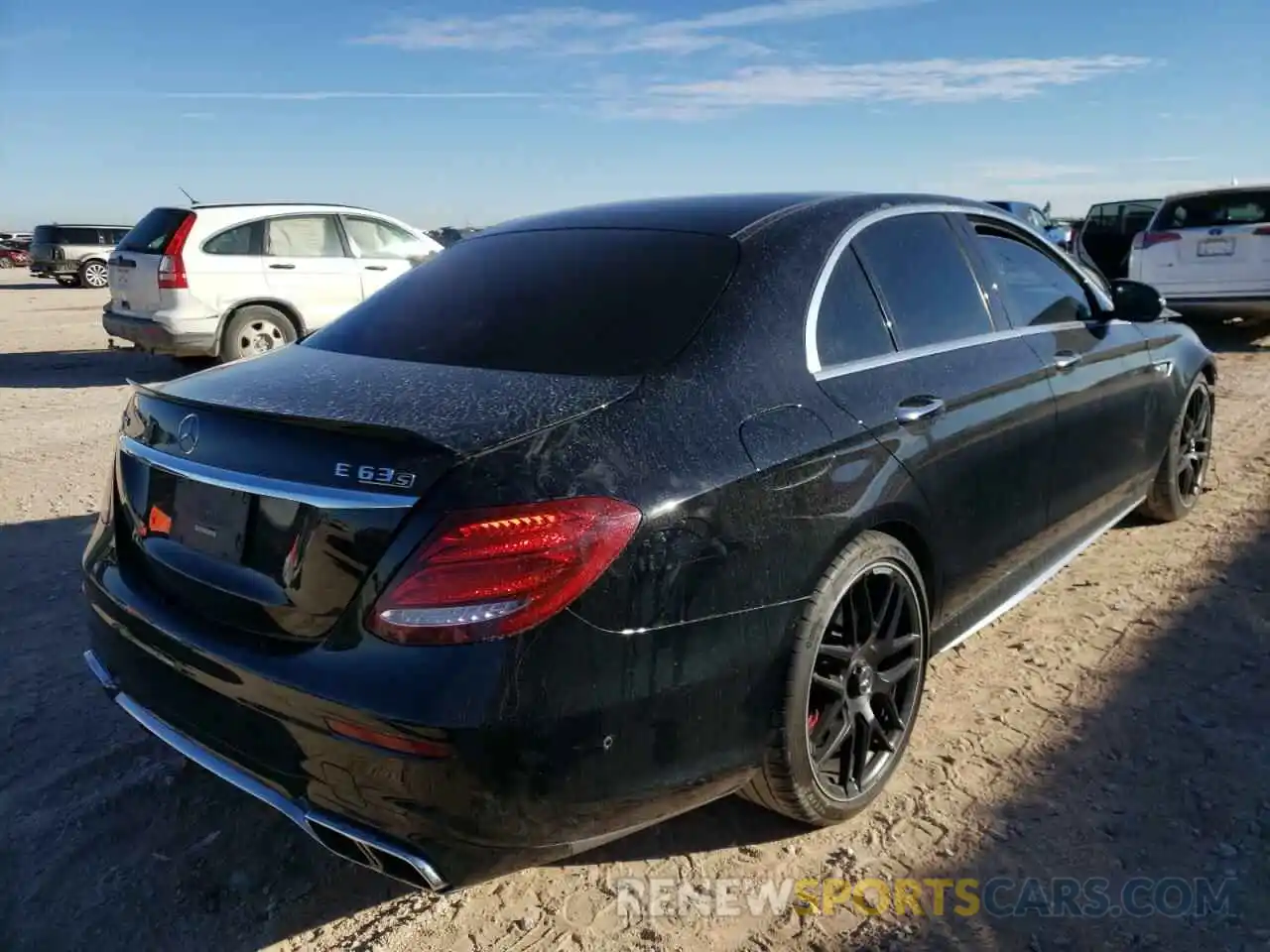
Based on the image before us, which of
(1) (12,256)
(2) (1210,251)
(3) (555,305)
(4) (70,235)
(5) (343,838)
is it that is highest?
(4) (70,235)

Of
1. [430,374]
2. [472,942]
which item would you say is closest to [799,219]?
[430,374]

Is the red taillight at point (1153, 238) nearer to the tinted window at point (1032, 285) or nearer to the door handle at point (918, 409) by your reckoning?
the tinted window at point (1032, 285)

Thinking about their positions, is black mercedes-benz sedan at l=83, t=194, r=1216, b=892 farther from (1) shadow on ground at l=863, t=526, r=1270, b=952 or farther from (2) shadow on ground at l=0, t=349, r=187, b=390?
(2) shadow on ground at l=0, t=349, r=187, b=390

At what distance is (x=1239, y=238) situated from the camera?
392 inches

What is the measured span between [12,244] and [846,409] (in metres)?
50.9

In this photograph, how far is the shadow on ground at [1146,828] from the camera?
223cm

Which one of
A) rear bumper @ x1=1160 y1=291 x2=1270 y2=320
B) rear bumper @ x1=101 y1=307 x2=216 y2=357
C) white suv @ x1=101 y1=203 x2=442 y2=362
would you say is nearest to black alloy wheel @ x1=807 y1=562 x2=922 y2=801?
white suv @ x1=101 y1=203 x2=442 y2=362

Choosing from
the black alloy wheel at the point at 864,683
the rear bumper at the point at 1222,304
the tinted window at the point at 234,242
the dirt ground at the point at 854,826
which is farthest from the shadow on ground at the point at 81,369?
the rear bumper at the point at 1222,304

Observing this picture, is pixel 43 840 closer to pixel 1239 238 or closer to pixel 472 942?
pixel 472 942

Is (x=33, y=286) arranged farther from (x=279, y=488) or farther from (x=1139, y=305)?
(x=279, y=488)

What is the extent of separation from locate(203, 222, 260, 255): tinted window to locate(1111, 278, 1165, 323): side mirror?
8010 millimetres

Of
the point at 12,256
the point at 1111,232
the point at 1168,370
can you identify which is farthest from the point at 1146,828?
the point at 12,256

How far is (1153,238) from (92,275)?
27842 mm

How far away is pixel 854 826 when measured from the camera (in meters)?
2.63
